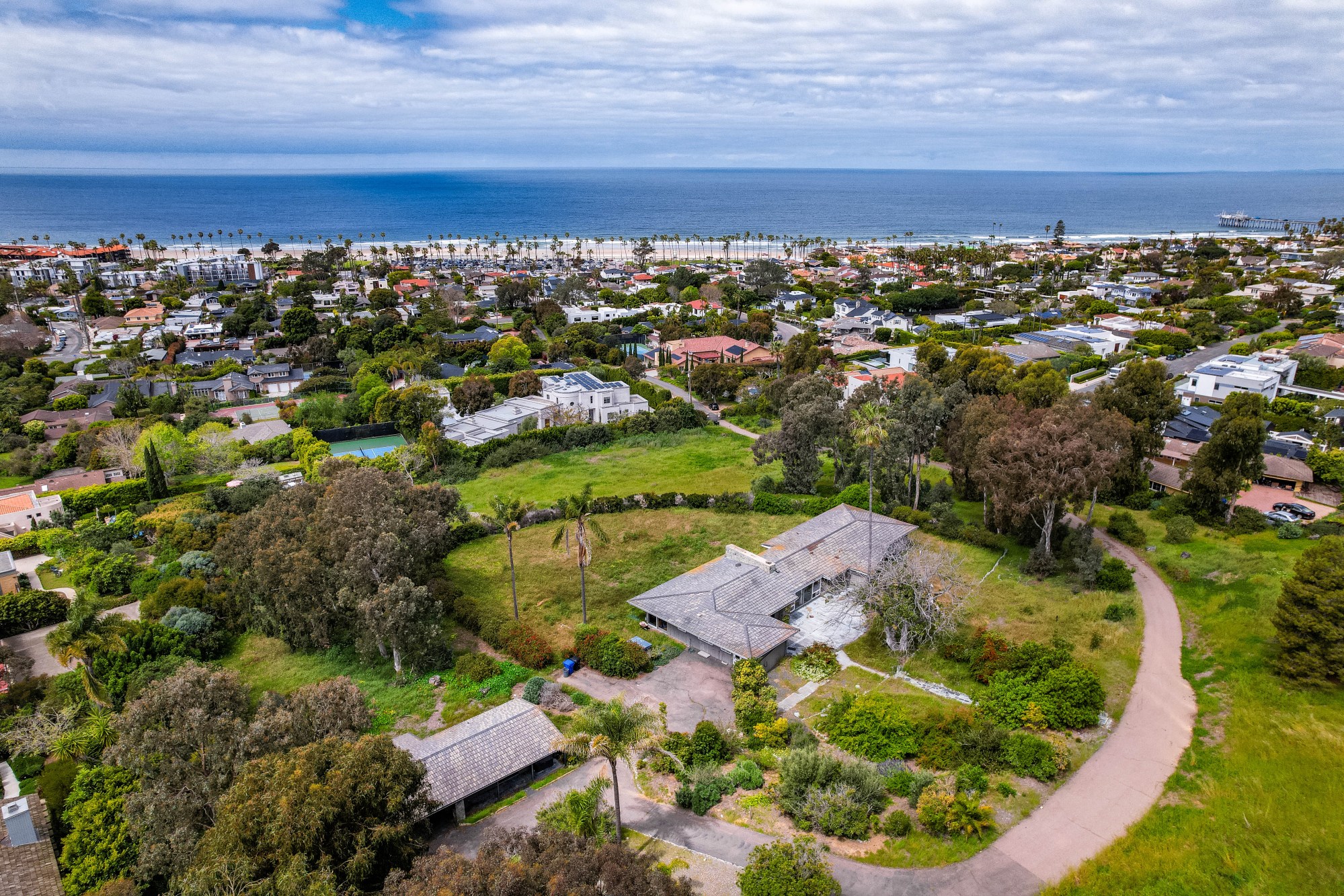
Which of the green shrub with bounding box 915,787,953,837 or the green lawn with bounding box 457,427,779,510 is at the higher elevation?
the green shrub with bounding box 915,787,953,837

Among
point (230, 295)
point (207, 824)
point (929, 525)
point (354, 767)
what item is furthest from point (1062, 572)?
point (230, 295)

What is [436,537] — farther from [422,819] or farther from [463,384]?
[463,384]

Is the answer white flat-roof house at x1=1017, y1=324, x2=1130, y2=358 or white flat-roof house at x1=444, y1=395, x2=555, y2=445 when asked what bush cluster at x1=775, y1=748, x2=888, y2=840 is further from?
white flat-roof house at x1=1017, y1=324, x2=1130, y2=358

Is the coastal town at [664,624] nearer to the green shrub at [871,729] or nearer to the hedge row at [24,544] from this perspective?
the green shrub at [871,729]

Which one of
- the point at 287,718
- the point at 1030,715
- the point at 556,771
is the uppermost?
the point at 287,718

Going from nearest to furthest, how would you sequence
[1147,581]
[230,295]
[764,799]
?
[764,799], [1147,581], [230,295]

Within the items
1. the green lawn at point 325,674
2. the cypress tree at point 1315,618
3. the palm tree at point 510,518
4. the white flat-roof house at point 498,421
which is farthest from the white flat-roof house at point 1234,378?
the green lawn at point 325,674

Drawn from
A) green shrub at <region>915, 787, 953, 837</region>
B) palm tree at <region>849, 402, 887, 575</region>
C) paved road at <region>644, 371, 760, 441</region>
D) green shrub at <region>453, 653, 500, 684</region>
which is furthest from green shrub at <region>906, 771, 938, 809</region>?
paved road at <region>644, 371, 760, 441</region>
